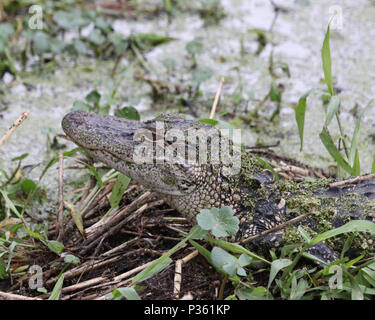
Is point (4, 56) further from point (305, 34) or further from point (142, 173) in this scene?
point (305, 34)

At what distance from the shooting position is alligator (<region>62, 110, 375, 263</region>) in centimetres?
261

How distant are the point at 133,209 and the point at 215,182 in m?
0.61

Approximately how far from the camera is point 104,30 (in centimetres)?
529

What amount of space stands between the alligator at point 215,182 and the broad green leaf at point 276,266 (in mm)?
194

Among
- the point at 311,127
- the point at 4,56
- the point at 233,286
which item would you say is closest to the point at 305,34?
the point at 311,127

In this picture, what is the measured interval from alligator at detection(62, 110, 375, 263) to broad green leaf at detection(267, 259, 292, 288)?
0.63 feet

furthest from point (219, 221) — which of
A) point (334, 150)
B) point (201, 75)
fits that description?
point (201, 75)

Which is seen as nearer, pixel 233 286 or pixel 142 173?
pixel 233 286

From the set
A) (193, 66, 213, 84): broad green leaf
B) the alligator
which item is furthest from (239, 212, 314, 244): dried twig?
(193, 66, 213, 84): broad green leaf

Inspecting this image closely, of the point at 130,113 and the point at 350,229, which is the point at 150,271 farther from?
the point at 130,113

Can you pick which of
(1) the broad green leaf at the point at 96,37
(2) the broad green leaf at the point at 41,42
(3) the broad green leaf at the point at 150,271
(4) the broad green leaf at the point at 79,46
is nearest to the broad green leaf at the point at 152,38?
(1) the broad green leaf at the point at 96,37

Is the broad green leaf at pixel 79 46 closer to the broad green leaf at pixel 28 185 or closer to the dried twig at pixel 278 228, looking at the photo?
the broad green leaf at pixel 28 185

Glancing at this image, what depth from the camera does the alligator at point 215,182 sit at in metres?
2.61

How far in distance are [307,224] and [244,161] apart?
49cm
